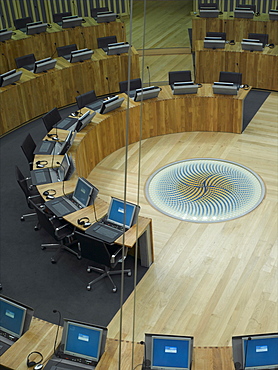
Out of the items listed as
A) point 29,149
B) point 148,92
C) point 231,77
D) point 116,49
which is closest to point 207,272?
point 29,149

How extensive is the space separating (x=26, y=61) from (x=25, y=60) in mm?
33

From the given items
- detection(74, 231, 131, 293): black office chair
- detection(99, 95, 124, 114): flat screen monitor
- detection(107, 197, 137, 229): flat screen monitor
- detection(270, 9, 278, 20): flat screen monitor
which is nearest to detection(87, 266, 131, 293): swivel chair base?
detection(74, 231, 131, 293): black office chair

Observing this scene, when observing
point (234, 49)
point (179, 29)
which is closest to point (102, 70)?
point (234, 49)

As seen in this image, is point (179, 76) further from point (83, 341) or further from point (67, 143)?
point (83, 341)

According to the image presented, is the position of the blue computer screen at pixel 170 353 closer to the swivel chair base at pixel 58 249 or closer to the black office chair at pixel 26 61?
the swivel chair base at pixel 58 249

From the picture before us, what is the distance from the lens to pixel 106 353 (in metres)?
4.57

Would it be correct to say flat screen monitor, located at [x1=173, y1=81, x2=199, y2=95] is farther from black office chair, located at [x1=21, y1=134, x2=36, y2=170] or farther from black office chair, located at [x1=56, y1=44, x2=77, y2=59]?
black office chair, located at [x1=56, y1=44, x2=77, y2=59]

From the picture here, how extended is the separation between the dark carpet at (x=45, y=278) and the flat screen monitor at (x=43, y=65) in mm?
3634

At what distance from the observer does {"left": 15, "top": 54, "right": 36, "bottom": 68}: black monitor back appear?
1095 centimetres

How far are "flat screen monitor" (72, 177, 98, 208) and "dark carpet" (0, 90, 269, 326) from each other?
781 millimetres

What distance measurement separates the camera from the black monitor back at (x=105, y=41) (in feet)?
39.5

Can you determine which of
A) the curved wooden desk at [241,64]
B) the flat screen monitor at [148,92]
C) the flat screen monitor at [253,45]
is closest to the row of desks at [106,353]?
the flat screen monitor at [148,92]

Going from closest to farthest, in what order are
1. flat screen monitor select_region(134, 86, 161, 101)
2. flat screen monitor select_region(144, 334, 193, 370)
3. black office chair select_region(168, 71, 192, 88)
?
1. flat screen monitor select_region(144, 334, 193, 370)
2. flat screen monitor select_region(134, 86, 161, 101)
3. black office chair select_region(168, 71, 192, 88)

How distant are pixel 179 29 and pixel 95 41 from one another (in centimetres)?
364
